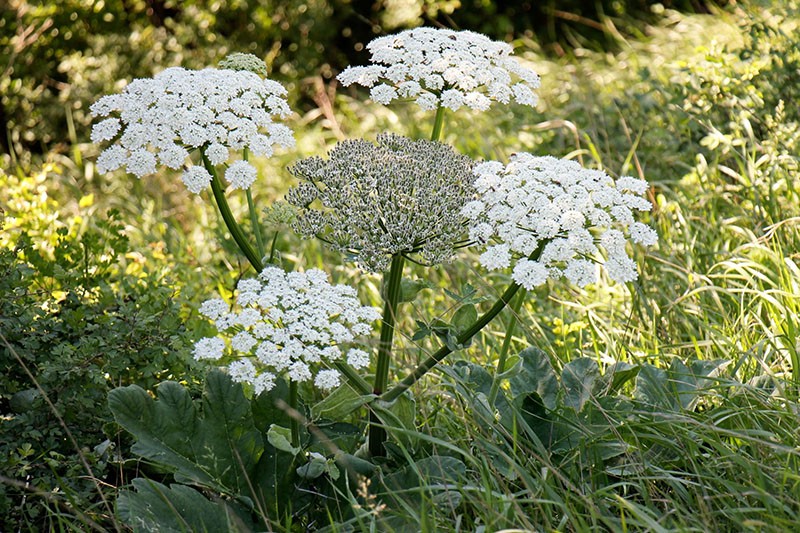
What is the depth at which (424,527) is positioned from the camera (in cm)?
200

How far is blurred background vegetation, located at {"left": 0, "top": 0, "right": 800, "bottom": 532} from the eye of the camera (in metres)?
2.41

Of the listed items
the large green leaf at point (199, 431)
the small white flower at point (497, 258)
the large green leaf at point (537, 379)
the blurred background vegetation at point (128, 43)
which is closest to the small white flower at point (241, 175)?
the large green leaf at point (199, 431)

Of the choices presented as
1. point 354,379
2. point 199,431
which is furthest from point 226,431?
point 354,379

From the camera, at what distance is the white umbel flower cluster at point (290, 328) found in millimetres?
2018

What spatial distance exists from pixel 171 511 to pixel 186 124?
3.33 ft

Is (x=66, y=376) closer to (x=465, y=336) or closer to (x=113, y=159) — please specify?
(x=113, y=159)

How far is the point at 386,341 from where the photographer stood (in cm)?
246

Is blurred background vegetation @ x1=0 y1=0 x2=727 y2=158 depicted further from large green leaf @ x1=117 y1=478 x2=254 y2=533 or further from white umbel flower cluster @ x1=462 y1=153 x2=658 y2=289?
large green leaf @ x1=117 y1=478 x2=254 y2=533

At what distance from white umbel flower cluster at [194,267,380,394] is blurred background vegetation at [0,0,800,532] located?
0.40 metres

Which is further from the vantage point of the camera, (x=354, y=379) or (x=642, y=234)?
(x=354, y=379)

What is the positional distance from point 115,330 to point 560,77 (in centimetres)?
554

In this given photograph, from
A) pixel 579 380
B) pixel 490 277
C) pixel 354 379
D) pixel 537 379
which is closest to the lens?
pixel 354 379

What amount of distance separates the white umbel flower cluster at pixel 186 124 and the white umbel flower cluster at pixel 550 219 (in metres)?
0.61

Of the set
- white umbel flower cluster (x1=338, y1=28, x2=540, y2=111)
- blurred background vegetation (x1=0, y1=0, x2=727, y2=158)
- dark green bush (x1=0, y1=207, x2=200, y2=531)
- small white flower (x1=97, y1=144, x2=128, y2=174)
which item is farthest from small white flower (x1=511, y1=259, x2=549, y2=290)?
blurred background vegetation (x1=0, y1=0, x2=727, y2=158)
